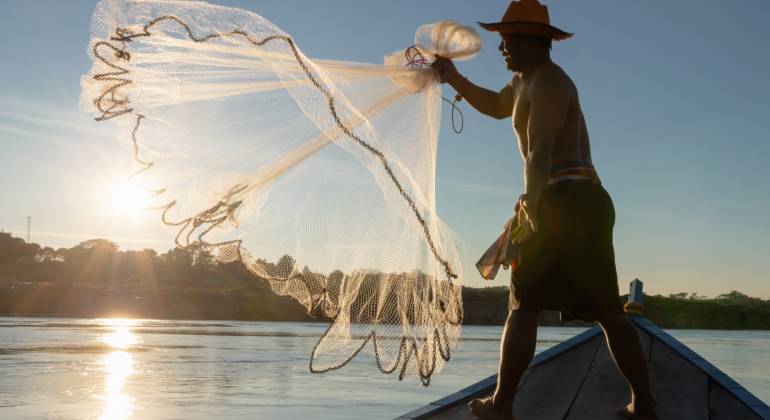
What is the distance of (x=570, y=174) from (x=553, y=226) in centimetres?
22

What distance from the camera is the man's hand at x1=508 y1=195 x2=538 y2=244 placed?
7.17ft

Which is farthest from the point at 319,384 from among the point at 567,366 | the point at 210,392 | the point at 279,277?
the point at 279,277

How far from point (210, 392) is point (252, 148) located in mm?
4301

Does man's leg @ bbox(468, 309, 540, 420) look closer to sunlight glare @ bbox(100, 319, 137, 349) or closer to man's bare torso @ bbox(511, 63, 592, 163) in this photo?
man's bare torso @ bbox(511, 63, 592, 163)

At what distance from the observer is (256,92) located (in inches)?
121

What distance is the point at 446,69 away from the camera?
2906 millimetres

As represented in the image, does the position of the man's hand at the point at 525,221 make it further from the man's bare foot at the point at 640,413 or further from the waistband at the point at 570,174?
the man's bare foot at the point at 640,413

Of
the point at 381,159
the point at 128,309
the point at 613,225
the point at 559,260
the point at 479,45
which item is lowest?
the point at 128,309

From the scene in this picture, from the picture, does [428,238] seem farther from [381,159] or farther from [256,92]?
[256,92]

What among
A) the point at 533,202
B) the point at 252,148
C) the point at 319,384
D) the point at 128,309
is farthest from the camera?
the point at 128,309

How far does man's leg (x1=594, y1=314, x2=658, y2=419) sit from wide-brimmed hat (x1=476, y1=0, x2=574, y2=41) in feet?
3.77

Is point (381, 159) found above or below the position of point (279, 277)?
above

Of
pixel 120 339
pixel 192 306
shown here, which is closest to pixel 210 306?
pixel 192 306

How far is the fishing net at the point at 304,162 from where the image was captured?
2.78m
